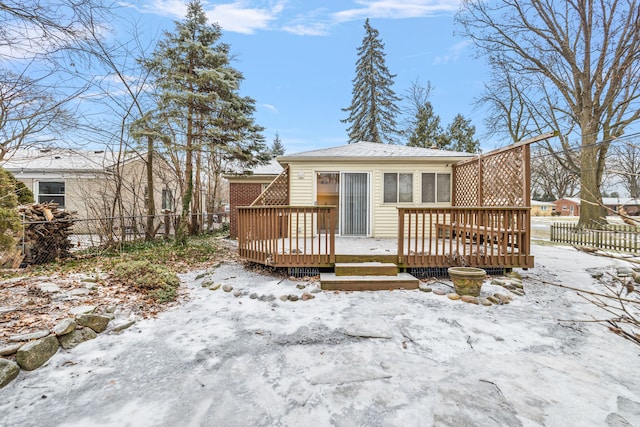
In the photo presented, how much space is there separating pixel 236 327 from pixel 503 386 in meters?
2.83

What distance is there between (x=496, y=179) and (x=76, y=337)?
24.8 feet

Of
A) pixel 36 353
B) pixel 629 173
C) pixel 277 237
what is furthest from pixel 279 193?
pixel 629 173

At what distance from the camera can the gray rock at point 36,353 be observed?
8.91 feet

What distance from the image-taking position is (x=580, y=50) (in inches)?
531

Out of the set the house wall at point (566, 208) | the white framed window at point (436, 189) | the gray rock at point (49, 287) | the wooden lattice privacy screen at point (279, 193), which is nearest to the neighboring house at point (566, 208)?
the house wall at point (566, 208)

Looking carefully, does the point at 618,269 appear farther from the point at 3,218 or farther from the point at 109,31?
the point at 3,218

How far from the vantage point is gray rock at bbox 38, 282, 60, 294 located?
4305 mm

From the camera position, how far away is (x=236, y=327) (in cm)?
373

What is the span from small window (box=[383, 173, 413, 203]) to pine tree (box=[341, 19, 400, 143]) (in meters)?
14.6

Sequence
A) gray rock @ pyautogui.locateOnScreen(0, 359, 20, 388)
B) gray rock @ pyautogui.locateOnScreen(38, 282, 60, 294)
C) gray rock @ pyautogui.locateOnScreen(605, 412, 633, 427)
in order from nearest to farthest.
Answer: gray rock @ pyautogui.locateOnScreen(605, 412, 633, 427)
gray rock @ pyautogui.locateOnScreen(0, 359, 20, 388)
gray rock @ pyautogui.locateOnScreen(38, 282, 60, 294)

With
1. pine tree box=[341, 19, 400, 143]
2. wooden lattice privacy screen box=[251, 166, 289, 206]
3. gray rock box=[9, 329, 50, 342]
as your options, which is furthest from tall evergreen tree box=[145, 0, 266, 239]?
pine tree box=[341, 19, 400, 143]

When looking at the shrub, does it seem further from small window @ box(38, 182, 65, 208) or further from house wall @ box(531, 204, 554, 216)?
house wall @ box(531, 204, 554, 216)

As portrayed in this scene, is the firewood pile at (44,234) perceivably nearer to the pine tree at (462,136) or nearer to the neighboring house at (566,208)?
the pine tree at (462,136)

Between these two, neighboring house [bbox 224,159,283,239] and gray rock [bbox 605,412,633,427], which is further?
neighboring house [bbox 224,159,283,239]
